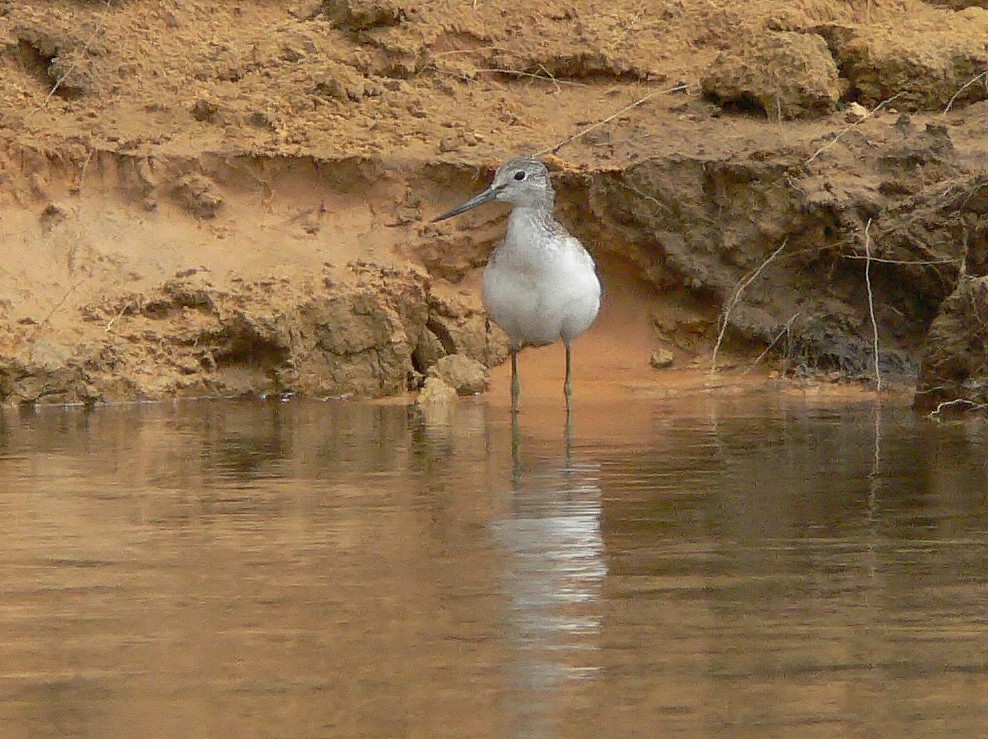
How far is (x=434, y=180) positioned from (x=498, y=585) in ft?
26.7

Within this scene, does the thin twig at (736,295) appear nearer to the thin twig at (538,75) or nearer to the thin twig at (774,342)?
the thin twig at (774,342)

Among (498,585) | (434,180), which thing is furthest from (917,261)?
(498,585)

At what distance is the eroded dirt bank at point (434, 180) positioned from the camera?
12391 mm

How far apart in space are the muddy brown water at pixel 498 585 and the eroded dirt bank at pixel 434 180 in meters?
2.76

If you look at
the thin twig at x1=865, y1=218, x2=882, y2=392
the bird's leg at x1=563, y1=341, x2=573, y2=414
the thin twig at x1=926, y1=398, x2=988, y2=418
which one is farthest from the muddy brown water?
the thin twig at x1=865, y1=218, x2=882, y2=392

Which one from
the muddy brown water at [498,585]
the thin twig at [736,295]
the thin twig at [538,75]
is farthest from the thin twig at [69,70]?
the muddy brown water at [498,585]

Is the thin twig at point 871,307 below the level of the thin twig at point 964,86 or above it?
below

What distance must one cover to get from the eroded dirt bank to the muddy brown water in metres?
2.76

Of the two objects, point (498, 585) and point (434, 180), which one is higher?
point (434, 180)

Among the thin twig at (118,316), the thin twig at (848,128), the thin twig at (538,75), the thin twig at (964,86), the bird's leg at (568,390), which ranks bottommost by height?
the bird's leg at (568,390)

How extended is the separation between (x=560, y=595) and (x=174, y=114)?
916 cm

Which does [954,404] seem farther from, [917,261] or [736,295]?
[736,295]

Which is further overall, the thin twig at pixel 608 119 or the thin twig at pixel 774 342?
the thin twig at pixel 608 119

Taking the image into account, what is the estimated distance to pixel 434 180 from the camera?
44.7ft
